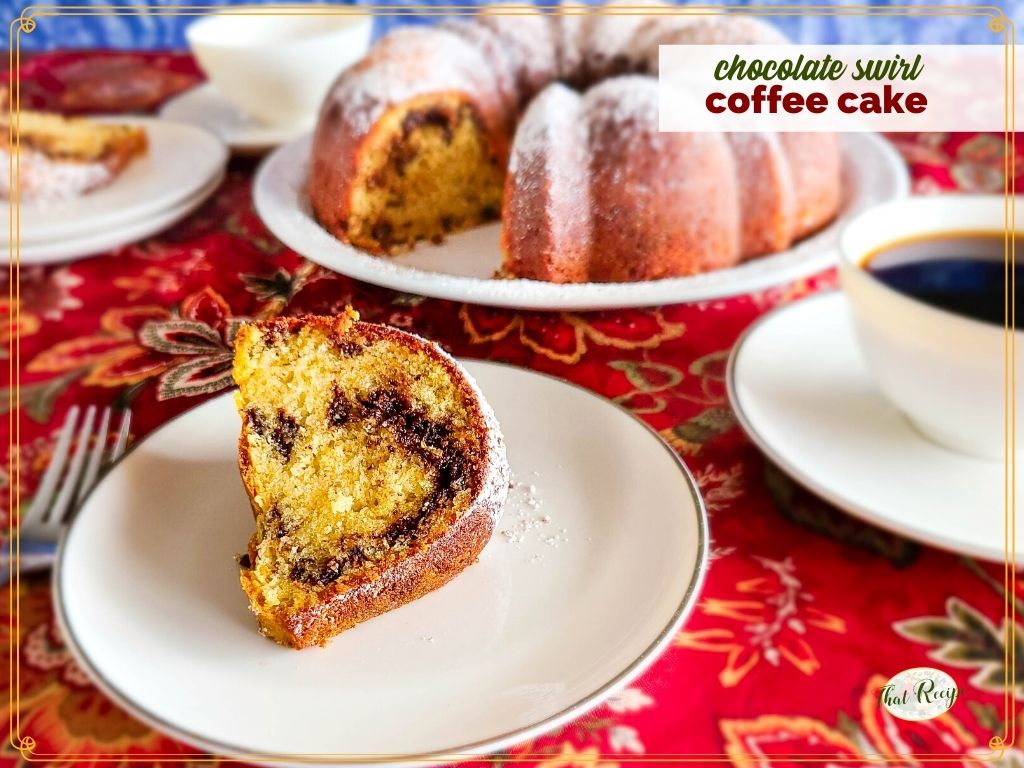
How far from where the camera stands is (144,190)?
100 cm

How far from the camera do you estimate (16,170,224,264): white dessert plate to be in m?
0.88

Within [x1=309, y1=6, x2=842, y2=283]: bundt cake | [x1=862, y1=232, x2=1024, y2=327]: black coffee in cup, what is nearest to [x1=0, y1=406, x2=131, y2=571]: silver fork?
[x1=309, y1=6, x2=842, y2=283]: bundt cake

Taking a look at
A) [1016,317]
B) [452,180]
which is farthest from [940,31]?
[1016,317]

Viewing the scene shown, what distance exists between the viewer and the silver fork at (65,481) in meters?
0.51

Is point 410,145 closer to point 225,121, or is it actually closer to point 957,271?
point 225,121

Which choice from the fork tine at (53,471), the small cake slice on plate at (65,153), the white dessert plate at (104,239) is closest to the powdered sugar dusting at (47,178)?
the small cake slice on plate at (65,153)

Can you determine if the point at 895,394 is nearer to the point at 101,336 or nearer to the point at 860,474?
the point at 860,474

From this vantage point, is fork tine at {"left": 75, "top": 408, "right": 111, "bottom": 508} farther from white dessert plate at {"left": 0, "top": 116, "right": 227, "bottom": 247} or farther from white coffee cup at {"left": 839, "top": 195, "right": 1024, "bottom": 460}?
white coffee cup at {"left": 839, "top": 195, "right": 1024, "bottom": 460}

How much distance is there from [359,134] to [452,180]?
0.39 ft

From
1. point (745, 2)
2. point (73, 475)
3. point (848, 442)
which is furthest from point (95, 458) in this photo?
point (745, 2)

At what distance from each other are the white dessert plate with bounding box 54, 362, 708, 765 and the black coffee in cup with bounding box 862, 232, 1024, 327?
20 cm

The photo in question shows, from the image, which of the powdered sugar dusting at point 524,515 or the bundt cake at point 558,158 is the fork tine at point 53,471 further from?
the bundt cake at point 558,158

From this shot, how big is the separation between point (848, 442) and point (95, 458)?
19.0 inches

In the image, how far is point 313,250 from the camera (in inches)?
32.7
